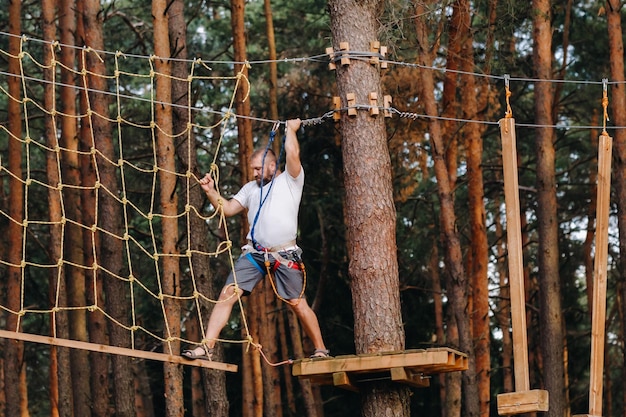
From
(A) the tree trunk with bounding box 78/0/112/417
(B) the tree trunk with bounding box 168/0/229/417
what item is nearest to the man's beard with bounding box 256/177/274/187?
(A) the tree trunk with bounding box 78/0/112/417

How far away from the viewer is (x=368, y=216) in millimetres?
7883

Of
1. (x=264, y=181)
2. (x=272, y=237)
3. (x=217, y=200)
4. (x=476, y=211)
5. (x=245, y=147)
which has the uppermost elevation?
(x=245, y=147)

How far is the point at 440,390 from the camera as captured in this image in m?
18.8

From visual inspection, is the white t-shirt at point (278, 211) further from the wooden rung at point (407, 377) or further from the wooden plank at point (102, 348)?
the wooden rung at point (407, 377)

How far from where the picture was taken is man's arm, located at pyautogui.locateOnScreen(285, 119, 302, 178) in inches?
300

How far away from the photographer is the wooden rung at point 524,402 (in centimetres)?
764

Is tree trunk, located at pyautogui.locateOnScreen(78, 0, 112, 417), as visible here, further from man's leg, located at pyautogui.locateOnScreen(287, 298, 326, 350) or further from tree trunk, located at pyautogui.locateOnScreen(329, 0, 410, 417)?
man's leg, located at pyautogui.locateOnScreen(287, 298, 326, 350)

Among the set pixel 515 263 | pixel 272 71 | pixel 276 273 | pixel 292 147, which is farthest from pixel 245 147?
pixel 515 263

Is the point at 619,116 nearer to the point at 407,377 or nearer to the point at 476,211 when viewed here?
the point at 476,211

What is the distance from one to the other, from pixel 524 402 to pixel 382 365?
1058mm

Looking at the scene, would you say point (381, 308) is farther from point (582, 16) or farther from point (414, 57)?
point (582, 16)

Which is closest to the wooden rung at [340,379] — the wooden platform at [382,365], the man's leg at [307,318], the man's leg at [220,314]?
the wooden platform at [382,365]

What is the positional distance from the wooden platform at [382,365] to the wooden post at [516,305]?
44 centimetres

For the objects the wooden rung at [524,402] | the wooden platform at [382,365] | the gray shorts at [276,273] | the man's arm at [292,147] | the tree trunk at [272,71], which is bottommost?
the wooden rung at [524,402]
